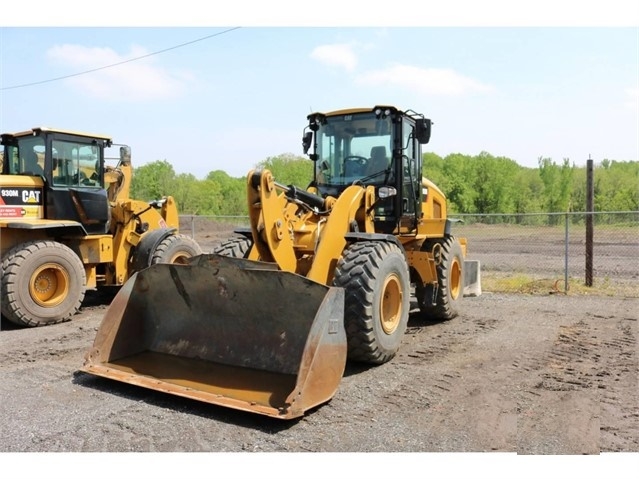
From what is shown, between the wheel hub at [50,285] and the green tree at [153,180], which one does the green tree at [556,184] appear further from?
the wheel hub at [50,285]

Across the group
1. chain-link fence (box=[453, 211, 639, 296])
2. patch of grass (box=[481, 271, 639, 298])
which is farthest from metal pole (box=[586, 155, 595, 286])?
patch of grass (box=[481, 271, 639, 298])

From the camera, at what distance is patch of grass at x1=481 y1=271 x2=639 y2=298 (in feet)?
37.3

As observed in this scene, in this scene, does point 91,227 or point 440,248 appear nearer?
point 440,248

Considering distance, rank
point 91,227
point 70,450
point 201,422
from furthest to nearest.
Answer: point 91,227, point 201,422, point 70,450

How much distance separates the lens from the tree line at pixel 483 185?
41562 mm

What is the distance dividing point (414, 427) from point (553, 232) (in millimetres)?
28418

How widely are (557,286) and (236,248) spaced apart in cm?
747

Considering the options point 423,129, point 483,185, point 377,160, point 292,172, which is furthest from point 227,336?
point 483,185

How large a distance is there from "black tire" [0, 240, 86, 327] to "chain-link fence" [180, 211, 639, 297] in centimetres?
682

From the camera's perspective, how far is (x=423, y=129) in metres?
7.16

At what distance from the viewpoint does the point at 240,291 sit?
5.37m

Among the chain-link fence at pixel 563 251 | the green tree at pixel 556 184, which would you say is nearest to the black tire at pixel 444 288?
the chain-link fence at pixel 563 251

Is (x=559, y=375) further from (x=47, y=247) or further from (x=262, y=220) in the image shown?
(x=47, y=247)

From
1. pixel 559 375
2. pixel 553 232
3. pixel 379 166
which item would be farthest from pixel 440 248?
pixel 553 232
